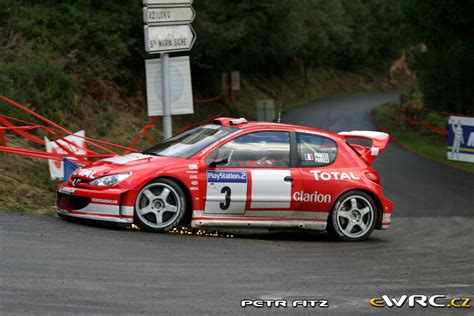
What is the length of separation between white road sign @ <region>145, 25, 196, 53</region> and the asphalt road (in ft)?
11.7

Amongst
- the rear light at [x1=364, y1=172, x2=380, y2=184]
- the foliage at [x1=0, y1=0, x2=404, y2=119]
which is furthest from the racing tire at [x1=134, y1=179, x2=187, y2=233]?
the foliage at [x1=0, y1=0, x2=404, y2=119]

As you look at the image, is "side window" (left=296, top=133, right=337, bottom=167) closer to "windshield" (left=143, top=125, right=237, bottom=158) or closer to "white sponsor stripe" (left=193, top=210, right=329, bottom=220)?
"white sponsor stripe" (left=193, top=210, right=329, bottom=220)

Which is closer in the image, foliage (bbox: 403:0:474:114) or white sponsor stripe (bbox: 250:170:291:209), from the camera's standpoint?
white sponsor stripe (bbox: 250:170:291:209)

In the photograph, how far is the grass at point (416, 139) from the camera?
28.3 metres

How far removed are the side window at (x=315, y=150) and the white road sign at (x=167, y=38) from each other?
3.17 meters

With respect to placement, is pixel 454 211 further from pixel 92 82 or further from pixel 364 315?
pixel 92 82

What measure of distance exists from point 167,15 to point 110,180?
4237 mm

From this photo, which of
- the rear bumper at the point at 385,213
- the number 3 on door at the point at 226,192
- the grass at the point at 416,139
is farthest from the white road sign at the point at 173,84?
the grass at the point at 416,139

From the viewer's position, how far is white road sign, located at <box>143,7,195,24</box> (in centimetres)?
1422

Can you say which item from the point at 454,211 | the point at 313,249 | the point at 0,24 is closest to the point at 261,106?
the point at 0,24

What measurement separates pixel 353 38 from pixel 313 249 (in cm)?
6654

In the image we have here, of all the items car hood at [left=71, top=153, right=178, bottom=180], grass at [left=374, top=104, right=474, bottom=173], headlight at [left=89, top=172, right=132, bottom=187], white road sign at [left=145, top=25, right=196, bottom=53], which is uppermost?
white road sign at [left=145, top=25, right=196, bottom=53]

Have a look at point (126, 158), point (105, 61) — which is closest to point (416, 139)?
point (105, 61)

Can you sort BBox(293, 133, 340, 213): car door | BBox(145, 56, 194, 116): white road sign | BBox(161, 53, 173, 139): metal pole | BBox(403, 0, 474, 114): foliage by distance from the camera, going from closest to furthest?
BBox(293, 133, 340, 213): car door → BBox(161, 53, 173, 139): metal pole → BBox(145, 56, 194, 116): white road sign → BBox(403, 0, 474, 114): foliage
